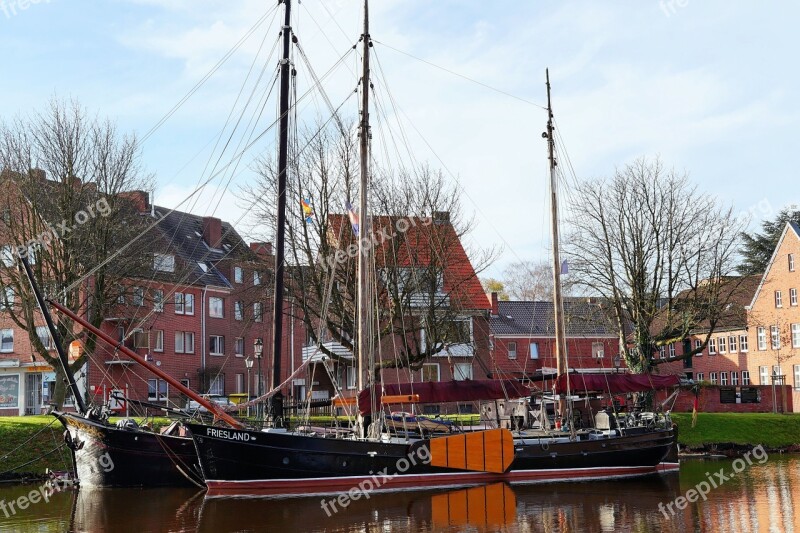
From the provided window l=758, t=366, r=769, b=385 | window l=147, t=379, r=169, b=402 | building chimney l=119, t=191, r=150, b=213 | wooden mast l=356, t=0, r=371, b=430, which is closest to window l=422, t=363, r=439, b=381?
window l=147, t=379, r=169, b=402

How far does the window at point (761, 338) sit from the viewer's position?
222 feet

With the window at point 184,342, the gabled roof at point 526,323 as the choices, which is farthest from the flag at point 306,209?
the gabled roof at point 526,323

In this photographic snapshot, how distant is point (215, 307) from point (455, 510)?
132 feet

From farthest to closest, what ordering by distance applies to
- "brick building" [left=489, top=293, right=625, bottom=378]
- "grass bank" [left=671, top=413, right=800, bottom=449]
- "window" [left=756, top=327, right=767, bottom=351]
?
"brick building" [left=489, top=293, right=625, bottom=378], "window" [left=756, top=327, right=767, bottom=351], "grass bank" [left=671, top=413, right=800, bottom=449]

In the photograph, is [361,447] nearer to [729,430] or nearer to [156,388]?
[729,430]

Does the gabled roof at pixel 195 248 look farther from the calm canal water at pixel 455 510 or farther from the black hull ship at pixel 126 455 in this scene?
the calm canal water at pixel 455 510

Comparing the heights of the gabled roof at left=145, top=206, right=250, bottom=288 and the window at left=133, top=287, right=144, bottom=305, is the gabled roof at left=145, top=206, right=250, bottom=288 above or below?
above

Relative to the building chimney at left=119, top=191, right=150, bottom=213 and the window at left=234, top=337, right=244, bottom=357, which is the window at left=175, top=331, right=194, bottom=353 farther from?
the building chimney at left=119, top=191, right=150, bottom=213

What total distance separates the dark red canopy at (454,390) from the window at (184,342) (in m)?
30.9

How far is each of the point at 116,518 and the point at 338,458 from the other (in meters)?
6.95

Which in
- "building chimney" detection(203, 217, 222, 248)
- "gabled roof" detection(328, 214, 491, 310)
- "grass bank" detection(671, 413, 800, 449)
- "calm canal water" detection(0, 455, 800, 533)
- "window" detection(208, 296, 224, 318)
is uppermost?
"building chimney" detection(203, 217, 222, 248)

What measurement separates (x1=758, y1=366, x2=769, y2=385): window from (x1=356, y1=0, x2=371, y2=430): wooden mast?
151 feet

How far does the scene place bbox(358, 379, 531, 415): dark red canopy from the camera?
29.7 m

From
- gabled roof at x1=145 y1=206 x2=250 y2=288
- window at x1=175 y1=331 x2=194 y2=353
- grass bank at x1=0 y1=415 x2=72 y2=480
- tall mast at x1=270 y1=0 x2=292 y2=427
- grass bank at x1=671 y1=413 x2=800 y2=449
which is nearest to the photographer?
tall mast at x1=270 y1=0 x2=292 y2=427
